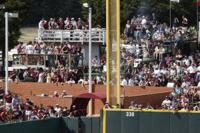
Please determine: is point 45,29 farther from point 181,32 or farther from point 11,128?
point 11,128

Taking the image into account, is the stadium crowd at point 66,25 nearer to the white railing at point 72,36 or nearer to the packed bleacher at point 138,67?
the packed bleacher at point 138,67

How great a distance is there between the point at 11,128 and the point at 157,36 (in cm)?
1836

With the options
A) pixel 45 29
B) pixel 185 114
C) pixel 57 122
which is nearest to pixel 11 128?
pixel 57 122

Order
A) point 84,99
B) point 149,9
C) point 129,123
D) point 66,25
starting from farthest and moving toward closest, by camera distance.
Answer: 1. point 149,9
2. point 66,25
3. point 84,99
4. point 129,123

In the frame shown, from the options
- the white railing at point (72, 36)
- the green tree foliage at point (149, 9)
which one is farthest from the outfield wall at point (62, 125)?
the green tree foliage at point (149, 9)

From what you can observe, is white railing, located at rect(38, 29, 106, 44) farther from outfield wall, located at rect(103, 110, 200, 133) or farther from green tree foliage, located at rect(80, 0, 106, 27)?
outfield wall, located at rect(103, 110, 200, 133)

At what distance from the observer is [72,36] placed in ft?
153

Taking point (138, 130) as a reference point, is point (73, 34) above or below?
above

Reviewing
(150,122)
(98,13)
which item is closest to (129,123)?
(150,122)

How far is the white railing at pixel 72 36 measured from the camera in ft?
151

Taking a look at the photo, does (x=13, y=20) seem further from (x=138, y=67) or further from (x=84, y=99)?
(x=84, y=99)

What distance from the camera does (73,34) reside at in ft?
153

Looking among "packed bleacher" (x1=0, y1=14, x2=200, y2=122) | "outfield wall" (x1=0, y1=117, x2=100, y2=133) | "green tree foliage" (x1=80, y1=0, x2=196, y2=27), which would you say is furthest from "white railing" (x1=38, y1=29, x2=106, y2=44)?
"outfield wall" (x1=0, y1=117, x2=100, y2=133)

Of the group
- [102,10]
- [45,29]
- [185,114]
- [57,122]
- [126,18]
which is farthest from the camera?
[102,10]
